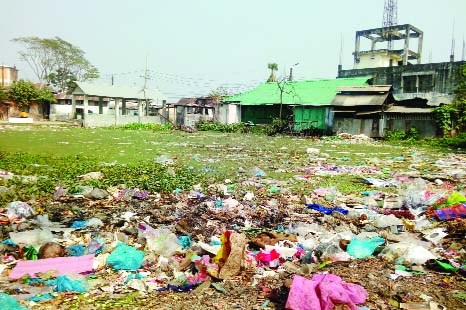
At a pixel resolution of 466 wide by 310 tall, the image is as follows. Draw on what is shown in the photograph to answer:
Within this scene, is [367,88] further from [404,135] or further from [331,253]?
[331,253]

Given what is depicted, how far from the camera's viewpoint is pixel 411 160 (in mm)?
12391

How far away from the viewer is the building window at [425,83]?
2572 cm

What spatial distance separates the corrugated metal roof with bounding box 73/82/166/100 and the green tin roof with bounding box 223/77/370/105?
10.3m

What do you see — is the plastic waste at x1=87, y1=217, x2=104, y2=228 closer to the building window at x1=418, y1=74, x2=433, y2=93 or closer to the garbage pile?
the garbage pile

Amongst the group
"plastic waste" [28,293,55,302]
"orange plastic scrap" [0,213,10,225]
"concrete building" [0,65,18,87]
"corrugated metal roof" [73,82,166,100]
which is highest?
"concrete building" [0,65,18,87]

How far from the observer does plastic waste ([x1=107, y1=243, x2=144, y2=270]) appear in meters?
3.49

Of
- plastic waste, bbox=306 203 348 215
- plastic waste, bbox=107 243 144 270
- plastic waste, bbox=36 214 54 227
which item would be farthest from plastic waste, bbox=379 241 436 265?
plastic waste, bbox=36 214 54 227

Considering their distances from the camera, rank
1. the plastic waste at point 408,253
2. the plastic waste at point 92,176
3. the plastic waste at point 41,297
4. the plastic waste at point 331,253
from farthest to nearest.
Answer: the plastic waste at point 92,176
the plastic waste at point 331,253
the plastic waste at point 408,253
the plastic waste at point 41,297

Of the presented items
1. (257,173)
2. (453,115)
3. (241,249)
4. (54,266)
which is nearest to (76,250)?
(54,266)

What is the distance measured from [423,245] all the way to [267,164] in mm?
6820

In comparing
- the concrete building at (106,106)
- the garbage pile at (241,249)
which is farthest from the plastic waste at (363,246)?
the concrete building at (106,106)

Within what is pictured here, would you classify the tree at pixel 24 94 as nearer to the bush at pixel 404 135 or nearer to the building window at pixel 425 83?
the bush at pixel 404 135

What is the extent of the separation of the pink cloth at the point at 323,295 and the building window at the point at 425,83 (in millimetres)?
27019

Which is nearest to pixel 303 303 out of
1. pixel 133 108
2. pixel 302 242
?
pixel 302 242
